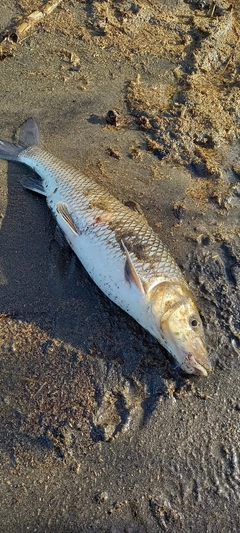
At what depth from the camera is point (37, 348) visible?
3.66 metres

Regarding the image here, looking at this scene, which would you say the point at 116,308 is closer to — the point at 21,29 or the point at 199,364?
the point at 199,364

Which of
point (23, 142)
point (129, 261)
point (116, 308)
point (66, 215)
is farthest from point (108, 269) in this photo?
point (23, 142)

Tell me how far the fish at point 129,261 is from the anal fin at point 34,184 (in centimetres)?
1

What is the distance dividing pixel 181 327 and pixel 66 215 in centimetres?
169

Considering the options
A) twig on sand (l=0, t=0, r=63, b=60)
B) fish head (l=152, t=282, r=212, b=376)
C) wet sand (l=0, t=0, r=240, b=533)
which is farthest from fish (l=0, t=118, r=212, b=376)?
twig on sand (l=0, t=0, r=63, b=60)

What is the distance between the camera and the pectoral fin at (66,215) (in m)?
4.12

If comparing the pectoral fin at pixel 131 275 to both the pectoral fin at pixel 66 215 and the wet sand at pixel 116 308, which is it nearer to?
the wet sand at pixel 116 308

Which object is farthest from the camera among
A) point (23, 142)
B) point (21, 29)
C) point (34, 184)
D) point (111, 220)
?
point (21, 29)

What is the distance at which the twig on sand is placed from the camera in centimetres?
605

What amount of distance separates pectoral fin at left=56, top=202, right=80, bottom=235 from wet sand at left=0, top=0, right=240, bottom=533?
10.3 inches

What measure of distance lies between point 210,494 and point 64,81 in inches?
214

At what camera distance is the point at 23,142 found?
5.05 m

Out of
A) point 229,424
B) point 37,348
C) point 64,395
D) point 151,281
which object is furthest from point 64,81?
point 229,424

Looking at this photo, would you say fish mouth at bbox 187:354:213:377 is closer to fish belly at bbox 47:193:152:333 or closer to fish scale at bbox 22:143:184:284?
fish belly at bbox 47:193:152:333
